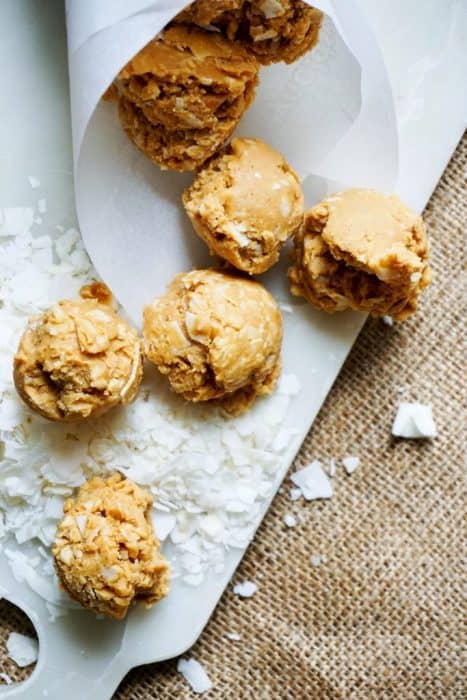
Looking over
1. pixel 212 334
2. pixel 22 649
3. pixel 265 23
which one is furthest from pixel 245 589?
pixel 265 23

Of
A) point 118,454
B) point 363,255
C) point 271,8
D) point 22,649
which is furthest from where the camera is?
point 22,649

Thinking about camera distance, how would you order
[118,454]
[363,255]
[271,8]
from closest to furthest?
[271,8]
[363,255]
[118,454]

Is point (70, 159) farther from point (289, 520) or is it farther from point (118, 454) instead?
point (289, 520)

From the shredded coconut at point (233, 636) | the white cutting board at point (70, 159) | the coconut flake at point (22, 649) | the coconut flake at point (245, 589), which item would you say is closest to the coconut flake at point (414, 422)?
the white cutting board at point (70, 159)

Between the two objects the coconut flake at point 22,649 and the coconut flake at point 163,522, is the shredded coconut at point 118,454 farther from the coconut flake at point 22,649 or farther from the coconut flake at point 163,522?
the coconut flake at point 22,649

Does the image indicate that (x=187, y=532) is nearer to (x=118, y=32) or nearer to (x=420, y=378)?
(x=420, y=378)

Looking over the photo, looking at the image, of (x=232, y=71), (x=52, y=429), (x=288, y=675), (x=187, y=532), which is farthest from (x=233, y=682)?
(x=232, y=71)
